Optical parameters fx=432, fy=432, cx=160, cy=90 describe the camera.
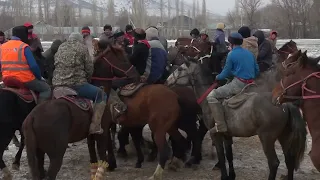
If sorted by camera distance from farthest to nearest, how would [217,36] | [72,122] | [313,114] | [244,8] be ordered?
1. [244,8]
2. [217,36]
3. [72,122]
4. [313,114]

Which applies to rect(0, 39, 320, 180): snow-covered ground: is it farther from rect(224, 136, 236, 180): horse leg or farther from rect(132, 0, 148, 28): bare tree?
rect(132, 0, 148, 28): bare tree

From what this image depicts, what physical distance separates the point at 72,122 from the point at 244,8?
49.6 metres

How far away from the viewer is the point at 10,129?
688cm

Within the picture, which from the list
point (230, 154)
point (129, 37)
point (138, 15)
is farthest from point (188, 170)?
point (138, 15)

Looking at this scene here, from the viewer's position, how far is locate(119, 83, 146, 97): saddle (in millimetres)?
7602

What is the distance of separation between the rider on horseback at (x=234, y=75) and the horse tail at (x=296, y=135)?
2.80 ft

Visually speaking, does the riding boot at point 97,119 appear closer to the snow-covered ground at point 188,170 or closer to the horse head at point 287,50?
the snow-covered ground at point 188,170

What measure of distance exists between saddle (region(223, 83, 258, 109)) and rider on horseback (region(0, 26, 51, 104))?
3.05m

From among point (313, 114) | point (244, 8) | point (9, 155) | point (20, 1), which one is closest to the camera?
point (313, 114)

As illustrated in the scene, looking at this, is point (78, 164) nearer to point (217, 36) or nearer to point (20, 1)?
point (217, 36)

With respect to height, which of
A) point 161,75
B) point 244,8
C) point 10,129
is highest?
point 244,8

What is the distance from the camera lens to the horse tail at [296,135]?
21.9 feet

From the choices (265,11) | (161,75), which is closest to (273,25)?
(265,11)

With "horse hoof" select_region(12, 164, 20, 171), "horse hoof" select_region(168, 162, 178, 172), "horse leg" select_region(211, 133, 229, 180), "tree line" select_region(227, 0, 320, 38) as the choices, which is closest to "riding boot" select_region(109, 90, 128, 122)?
"horse hoof" select_region(168, 162, 178, 172)
